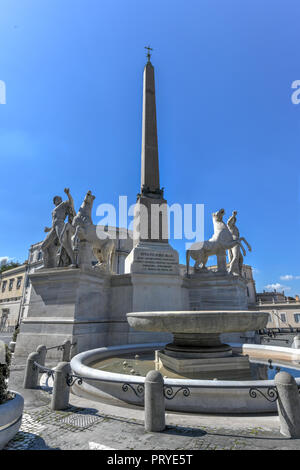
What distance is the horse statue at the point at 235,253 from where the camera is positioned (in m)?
14.3

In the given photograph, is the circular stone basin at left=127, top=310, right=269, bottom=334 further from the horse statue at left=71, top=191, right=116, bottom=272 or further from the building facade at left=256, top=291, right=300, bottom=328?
the building facade at left=256, top=291, right=300, bottom=328

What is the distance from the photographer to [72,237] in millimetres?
11773

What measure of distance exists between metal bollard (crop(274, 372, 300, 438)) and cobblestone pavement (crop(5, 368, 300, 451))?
10cm

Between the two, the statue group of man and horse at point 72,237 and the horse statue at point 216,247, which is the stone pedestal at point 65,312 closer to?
the statue group of man and horse at point 72,237

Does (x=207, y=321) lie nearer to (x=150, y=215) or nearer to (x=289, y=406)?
(x=289, y=406)

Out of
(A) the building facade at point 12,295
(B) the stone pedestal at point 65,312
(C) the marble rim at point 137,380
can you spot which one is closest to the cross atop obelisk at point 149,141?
(B) the stone pedestal at point 65,312

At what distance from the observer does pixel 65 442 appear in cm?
300

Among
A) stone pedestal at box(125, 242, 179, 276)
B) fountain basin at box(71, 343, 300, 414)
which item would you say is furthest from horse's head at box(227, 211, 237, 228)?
fountain basin at box(71, 343, 300, 414)

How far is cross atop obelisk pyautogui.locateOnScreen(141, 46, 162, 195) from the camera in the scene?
14117mm

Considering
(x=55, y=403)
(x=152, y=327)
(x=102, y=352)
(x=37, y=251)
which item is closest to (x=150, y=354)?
(x=102, y=352)

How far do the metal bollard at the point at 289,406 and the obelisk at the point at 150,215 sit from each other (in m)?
8.67
